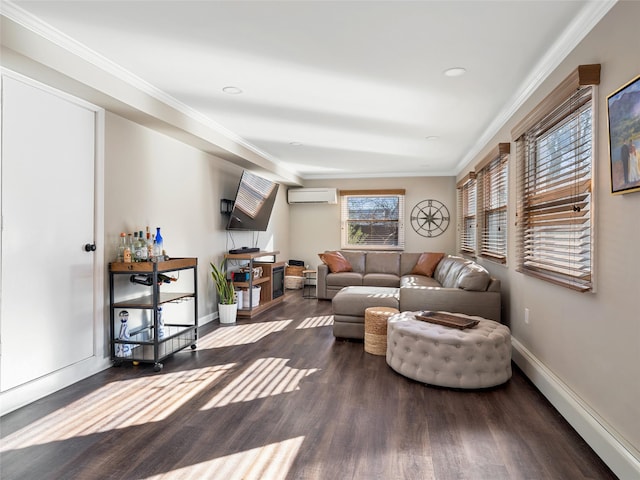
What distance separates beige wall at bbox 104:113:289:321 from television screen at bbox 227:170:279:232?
0.25 metres

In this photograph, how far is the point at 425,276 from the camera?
6230 millimetres

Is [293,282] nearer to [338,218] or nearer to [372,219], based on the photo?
[338,218]

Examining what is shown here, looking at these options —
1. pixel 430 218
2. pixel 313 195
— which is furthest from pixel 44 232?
pixel 430 218

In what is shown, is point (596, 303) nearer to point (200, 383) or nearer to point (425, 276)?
point (200, 383)

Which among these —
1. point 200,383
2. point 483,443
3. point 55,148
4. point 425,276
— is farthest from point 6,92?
point 425,276

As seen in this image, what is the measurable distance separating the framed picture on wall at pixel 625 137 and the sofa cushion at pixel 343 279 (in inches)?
178

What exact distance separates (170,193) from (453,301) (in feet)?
10.2

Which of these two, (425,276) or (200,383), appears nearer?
(200,383)

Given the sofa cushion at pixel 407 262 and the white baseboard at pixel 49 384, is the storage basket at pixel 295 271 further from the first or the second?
the white baseboard at pixel 49 384

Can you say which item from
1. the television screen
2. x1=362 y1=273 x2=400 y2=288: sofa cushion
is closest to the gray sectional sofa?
x1=362 y1=273 x2=400 y2=288: sofa cushion

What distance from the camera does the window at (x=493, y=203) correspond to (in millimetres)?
A: 3969

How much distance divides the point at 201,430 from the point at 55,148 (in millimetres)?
2183

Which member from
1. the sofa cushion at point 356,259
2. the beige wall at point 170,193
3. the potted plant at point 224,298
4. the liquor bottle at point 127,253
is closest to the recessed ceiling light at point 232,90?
the beige wall at point 170,193

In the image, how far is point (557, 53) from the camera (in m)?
2.48
